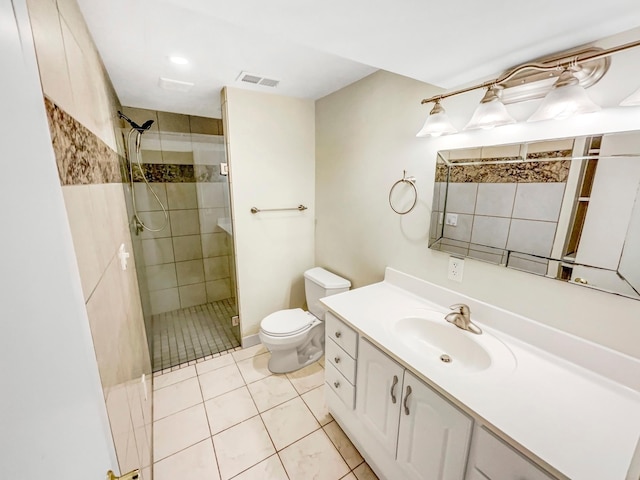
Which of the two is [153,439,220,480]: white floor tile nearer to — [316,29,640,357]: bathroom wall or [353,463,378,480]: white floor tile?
[353,463,378,480]: white floor tile

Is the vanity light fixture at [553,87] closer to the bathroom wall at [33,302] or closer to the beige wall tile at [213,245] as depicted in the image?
the bathroom wall at [33,302]

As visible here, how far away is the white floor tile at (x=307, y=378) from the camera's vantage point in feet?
6.23

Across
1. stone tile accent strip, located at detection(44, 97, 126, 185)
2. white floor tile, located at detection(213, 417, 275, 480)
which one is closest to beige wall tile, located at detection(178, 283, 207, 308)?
white floor tile, located at detection(213, 417, 275, 480)

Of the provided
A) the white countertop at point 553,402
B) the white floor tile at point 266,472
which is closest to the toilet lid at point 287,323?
the white floor tile at point 266,472

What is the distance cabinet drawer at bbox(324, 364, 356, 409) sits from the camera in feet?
4.52

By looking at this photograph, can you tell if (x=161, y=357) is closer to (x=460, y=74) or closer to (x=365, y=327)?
(x=365, y=327)

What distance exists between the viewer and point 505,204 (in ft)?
3.80

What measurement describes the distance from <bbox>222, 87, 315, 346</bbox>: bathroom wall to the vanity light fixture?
4.76 feet

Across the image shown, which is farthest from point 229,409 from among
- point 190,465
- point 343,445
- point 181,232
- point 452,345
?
point 181,232

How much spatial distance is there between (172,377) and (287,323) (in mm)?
989

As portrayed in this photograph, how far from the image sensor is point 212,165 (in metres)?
2.38

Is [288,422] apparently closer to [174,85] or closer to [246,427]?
[246,427]

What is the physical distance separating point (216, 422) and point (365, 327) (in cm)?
120

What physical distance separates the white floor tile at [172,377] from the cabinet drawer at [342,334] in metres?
1.30
